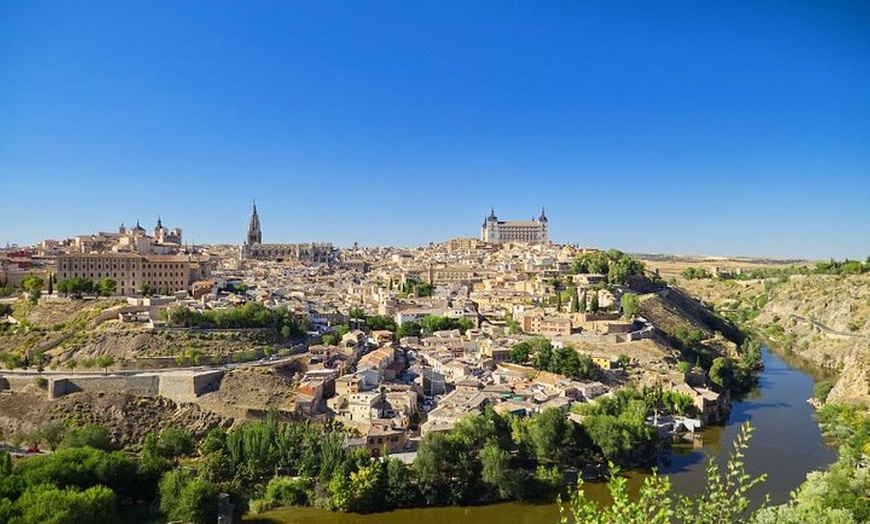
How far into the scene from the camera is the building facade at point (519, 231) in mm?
72312

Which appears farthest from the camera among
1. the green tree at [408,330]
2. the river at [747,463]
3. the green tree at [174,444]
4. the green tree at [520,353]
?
the green tree at [408,330]

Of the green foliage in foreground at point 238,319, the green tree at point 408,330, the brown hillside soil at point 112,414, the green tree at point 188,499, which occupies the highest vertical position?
the green foliage in foreground at point 238,319

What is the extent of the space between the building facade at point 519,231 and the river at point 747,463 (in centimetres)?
4544

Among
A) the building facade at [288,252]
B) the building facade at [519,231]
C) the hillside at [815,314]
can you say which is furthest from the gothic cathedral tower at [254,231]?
the hillside at [815,314]

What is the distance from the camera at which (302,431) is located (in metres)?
16.6

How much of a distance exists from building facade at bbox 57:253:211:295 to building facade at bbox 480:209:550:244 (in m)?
44.6

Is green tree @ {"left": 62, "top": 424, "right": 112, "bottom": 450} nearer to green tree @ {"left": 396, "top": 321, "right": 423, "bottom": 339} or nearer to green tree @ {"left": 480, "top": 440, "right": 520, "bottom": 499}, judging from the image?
green tree @ {"left": 480, "top": 440, "right": 520, "bottom": 499}

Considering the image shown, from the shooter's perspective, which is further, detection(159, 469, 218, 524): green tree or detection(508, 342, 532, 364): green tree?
detection(508, 342, 532, 364): green tree

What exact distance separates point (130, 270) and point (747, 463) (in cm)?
2764

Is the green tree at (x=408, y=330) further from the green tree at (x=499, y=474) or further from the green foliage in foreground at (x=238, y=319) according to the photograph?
the green tree at (x=499, y=474)

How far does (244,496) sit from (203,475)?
1.15 metres

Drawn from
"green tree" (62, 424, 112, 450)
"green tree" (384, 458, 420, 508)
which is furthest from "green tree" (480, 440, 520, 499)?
"green tree" (62, 424, 112, 450)

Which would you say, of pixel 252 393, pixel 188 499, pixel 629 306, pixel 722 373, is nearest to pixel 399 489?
pixel 188 499

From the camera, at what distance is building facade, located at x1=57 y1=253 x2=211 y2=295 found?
99.5ft
